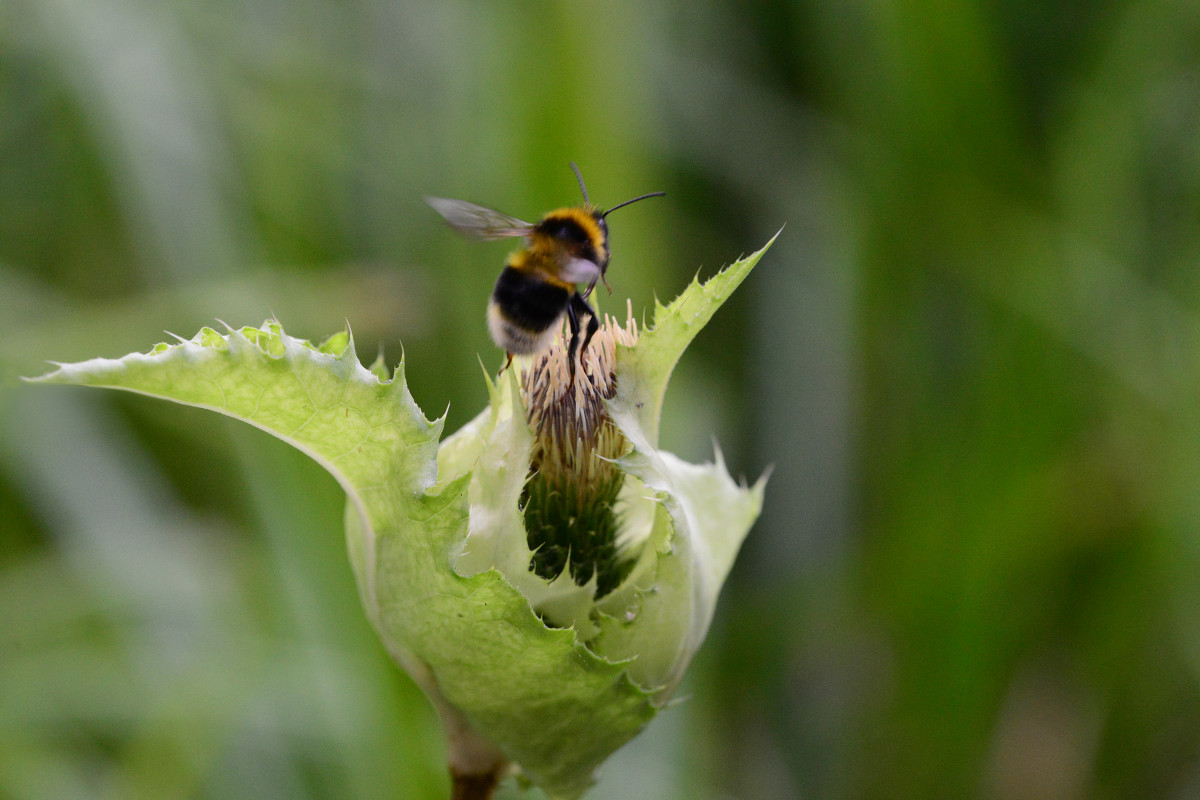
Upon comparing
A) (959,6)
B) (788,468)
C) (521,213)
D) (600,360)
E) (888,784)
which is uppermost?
(959,6)

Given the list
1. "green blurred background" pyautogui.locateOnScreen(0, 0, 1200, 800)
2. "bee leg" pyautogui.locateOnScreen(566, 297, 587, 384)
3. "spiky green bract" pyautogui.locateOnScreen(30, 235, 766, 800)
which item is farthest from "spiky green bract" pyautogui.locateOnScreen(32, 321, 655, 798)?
"green blurred background" pyautogui.locateOnScreen(0, 0, 1200, 800)

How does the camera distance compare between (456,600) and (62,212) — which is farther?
(62,212)

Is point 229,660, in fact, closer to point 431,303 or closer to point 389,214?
point 431,303

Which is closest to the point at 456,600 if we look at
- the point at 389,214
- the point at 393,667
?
the point at 393,667

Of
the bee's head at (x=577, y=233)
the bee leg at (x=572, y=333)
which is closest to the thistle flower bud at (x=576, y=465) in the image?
the bee leg at (x=572, y=333)

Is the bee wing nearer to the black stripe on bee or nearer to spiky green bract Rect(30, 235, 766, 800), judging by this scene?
the black stripe on bee
